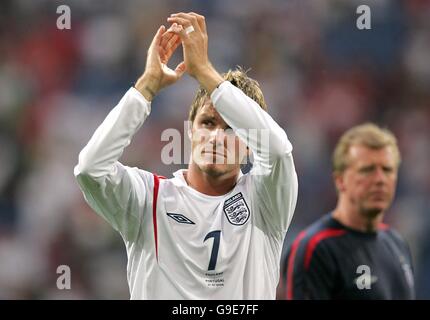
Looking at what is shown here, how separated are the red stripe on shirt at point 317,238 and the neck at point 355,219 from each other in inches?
3.0

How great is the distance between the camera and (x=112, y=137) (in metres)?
3.04

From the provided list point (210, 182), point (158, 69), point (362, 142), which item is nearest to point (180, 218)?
point (210, 182)

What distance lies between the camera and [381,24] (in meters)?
8.20

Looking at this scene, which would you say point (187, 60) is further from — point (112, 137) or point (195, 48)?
point (112, 137)

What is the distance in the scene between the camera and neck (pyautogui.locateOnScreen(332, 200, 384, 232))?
4543 millimetres

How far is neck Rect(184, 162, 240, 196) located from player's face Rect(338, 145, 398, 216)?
4.71ft

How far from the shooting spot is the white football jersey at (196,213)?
3.06 meters

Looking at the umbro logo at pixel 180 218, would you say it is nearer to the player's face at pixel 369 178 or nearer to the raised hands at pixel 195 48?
the raised hands at pixel 195 48

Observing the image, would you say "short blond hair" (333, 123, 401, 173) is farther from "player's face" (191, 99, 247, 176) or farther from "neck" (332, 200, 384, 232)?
"player's face" (191, 99, 247, 176)

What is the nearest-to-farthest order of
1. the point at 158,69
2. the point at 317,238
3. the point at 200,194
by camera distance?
the point at 158,69, the point at 200,194, the point at 317,238

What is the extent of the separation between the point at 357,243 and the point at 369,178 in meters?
0.37

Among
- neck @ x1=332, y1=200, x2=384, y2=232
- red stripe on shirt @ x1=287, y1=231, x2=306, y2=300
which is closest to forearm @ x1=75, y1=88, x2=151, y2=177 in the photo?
red stripe on shirt @ x1=287, y1=231, x2=306, y2=300

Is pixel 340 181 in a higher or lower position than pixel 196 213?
higher
